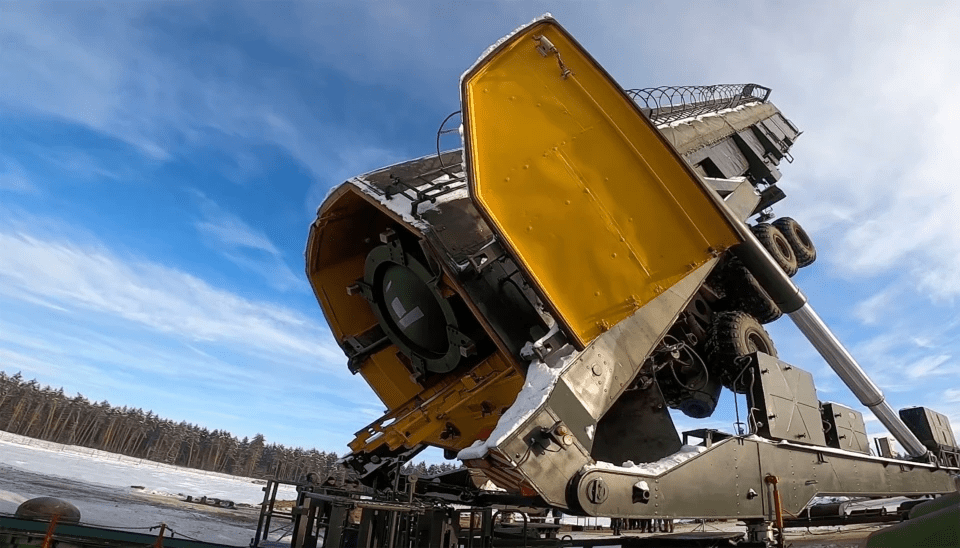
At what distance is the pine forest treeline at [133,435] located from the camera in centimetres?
6475

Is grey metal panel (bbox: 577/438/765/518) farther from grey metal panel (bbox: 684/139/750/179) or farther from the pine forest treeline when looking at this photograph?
the pine forest treeline

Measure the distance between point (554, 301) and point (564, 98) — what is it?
2070 mm

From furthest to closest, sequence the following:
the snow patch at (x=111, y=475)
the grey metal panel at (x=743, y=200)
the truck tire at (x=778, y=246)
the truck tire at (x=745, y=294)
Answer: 1. the snow patch at (x=111, y=475)
2. the truck tire at (x=778, y=246)
3. the truck tire at (x=745, y=294)
4. the grey metal panel at (x=743, y=200)

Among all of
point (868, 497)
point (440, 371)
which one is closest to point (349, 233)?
point (440, 371)

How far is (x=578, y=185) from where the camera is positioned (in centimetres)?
544

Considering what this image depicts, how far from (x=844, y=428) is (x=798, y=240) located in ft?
10.9

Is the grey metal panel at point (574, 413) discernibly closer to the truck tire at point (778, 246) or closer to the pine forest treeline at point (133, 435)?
the truck tire at point (778, 246)

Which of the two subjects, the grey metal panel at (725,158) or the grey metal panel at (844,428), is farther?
the grey metal panel at (725,158)

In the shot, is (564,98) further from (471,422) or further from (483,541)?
(483,541)

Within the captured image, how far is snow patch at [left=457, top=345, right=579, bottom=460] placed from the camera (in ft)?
14.7

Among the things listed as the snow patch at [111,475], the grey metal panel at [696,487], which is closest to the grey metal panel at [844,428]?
the grey metal panel at [696,487]

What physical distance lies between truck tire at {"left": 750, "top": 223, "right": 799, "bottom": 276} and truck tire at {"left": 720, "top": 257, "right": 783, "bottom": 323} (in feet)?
2.47

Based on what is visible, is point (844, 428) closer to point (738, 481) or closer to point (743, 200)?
point (738, 481)

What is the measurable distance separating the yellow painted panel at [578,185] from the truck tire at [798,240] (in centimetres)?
442
